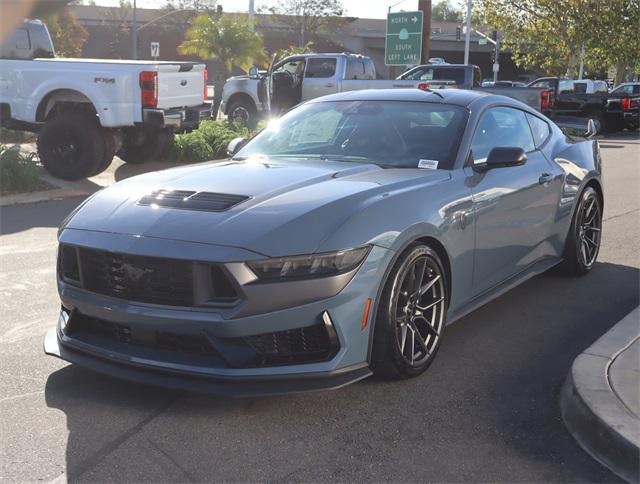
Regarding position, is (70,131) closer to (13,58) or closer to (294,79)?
(13,58)

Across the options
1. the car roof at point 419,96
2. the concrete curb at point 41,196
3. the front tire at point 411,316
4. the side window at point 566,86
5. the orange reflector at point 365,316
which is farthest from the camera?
the side window at point 566,86

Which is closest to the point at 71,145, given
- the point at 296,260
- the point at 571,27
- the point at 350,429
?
the point at 296,260

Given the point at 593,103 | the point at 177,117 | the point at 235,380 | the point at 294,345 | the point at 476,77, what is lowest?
the point at 235,380

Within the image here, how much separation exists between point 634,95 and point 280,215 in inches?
1053

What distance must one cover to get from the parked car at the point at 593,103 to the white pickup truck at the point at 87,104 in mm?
17917

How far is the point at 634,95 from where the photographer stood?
89.6 feet

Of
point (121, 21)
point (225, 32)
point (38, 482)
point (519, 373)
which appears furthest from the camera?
point (121, 21)

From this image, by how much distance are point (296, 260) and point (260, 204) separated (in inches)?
18.6

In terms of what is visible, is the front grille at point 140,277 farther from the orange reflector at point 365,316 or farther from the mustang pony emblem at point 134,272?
the orange reflector at point 365,316

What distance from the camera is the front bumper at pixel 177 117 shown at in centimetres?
1089

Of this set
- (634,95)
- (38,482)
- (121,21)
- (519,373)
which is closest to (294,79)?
(634,95)

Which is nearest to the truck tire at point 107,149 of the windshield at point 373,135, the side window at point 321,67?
the windshield at point 373,135

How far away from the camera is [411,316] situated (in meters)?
3.99

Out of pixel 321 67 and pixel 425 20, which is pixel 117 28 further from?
pixel 425 20
